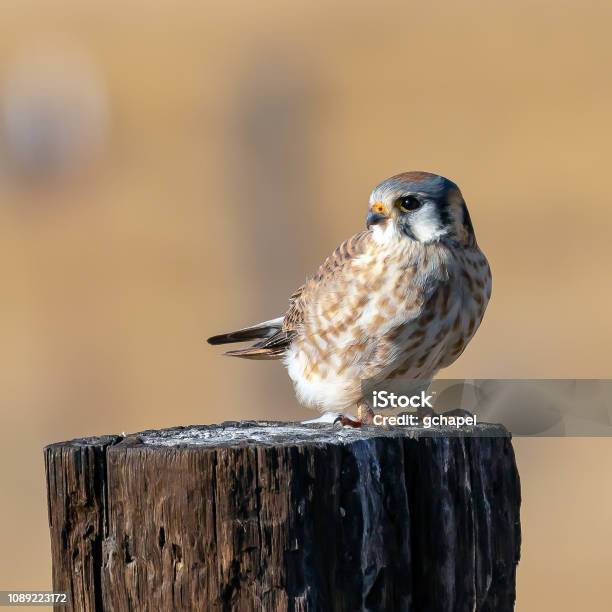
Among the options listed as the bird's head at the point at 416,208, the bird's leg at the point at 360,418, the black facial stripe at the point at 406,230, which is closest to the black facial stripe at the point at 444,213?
the bird's head at the point at 416,208

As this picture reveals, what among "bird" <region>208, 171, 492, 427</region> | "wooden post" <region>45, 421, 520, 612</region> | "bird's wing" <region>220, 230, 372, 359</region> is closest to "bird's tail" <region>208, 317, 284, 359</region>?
"bird's wing" <region>220, 230, 372, 359</region>

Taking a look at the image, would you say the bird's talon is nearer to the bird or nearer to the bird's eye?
the bird

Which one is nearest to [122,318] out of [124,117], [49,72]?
[124,117]

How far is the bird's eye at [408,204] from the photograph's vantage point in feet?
14.0

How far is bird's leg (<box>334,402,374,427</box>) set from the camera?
346 centimetres

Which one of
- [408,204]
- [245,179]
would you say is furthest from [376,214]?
[245,179]

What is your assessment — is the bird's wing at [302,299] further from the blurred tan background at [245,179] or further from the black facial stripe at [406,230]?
Answer: the blurred tan background at [245,179]

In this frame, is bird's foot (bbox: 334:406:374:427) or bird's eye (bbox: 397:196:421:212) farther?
bird's eye (bbox: 397:196:421:212)

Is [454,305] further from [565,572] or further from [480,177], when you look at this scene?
[480,177]

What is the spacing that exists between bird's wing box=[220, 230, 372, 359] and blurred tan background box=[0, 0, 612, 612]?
4.12 m

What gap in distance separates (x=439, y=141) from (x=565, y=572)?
15.3 ft

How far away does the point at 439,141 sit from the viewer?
11523 mm

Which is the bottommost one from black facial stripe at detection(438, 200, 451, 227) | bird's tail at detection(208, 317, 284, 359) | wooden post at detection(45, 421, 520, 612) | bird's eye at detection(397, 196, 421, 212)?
wooden post at detection(45, 421, 520, 612)

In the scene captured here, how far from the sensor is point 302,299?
4.64 m
